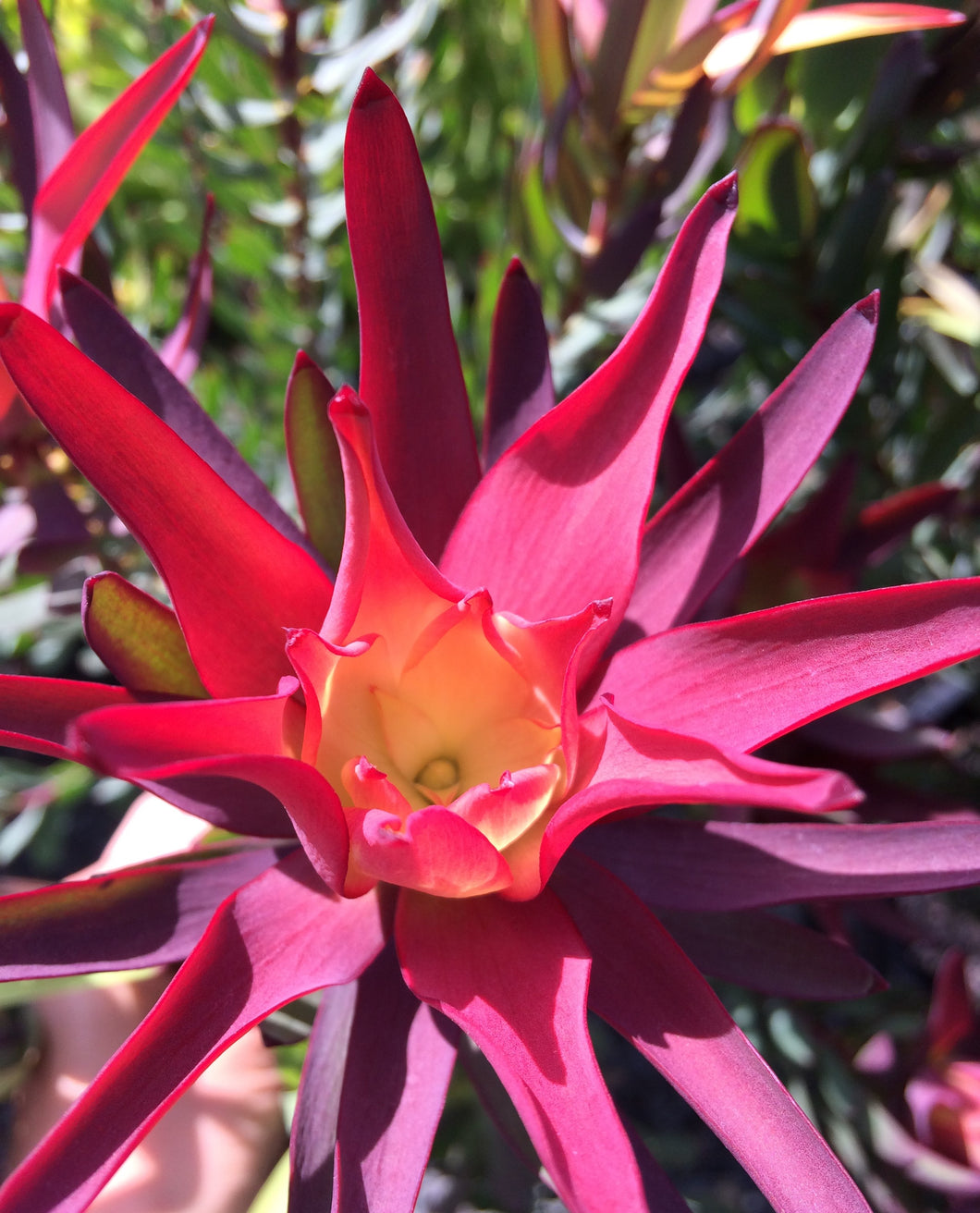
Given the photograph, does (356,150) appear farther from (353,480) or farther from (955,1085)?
(955,1085)

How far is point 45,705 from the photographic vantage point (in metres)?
0.41

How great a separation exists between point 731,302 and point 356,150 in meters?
0.54

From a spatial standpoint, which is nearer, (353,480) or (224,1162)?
(353,480)

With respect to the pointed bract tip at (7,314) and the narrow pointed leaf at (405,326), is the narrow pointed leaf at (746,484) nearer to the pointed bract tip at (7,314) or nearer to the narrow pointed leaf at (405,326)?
the narrow pointed leaf at (405,326)

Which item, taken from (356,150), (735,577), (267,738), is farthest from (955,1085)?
(356,150)

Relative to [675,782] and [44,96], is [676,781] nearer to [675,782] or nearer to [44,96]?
[675,782]

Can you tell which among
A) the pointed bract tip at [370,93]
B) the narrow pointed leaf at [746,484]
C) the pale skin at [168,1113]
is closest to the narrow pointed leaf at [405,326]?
the pointed bract tip at [370,93]

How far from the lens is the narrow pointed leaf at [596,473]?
0.44 meters

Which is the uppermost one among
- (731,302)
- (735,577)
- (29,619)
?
(29,619)

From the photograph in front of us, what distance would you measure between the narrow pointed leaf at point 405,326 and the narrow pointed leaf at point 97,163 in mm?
170

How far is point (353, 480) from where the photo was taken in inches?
15.4

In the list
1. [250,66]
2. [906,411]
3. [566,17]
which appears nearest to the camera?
[566,17]

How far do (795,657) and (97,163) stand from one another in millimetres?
493

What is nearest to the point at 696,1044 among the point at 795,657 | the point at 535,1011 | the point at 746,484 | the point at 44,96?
Answer: the point at 535,1011
